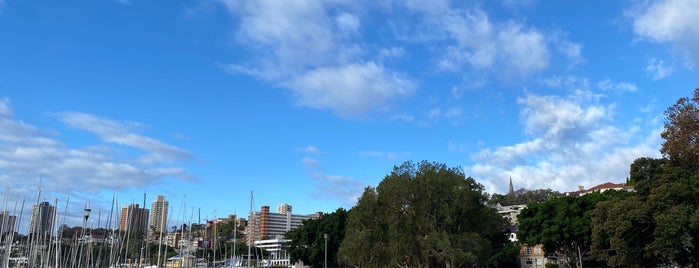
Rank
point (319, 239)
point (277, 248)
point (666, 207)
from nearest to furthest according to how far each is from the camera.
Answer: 1. point (666, 207)
2. point (319, 239)
3. point (277, 248)

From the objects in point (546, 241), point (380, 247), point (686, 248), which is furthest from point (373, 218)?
point (546, 241)

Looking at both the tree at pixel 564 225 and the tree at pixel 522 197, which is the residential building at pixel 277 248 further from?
the tree at pixel 564 225

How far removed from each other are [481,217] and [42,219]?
173 feet

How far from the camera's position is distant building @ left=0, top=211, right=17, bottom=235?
58.2m

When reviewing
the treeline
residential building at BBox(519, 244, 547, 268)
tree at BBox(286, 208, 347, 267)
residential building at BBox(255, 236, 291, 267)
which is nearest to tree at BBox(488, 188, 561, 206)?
residential building at BBox(519, 244, 547, 268)

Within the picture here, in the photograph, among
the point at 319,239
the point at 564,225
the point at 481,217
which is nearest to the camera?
the point at 481,217

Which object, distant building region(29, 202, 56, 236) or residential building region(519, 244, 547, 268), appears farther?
residential building region(519, 244, 547, 268)

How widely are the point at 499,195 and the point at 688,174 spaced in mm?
133419

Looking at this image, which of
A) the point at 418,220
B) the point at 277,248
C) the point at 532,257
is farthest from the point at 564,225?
the point at 277,248

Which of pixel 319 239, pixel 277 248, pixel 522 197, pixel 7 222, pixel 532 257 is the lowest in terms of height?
pixel 532 257

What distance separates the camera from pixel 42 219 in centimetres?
6431

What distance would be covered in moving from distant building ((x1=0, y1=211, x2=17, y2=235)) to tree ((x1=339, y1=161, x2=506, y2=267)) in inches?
1546

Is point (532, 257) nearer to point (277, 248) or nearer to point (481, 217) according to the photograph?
point (481, 217)

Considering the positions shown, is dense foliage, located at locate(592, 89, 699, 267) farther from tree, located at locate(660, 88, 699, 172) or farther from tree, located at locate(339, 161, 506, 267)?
tree, located at locate(339, 161, 506, 267)
